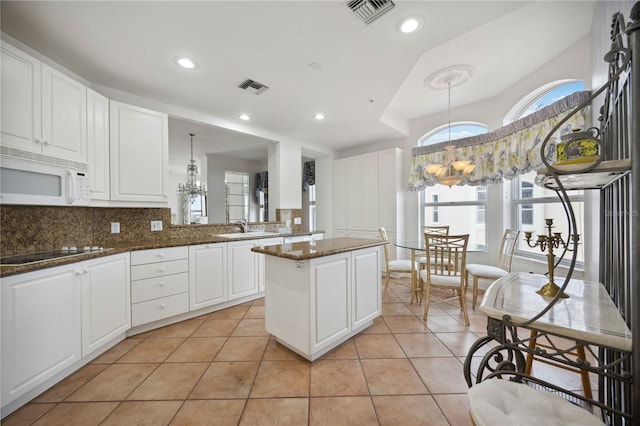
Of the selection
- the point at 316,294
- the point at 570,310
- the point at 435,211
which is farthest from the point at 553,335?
the point at 435,211

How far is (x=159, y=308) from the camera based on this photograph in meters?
2.55

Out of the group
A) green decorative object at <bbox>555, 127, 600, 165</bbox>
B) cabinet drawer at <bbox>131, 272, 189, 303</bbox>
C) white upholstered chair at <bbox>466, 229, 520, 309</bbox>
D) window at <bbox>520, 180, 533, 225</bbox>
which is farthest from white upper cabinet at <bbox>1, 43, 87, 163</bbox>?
window at <bbox>520, 180, 533, 225</bbox>

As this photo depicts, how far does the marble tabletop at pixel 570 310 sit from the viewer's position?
0.76 metres

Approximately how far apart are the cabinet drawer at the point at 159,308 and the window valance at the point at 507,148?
12.1ft

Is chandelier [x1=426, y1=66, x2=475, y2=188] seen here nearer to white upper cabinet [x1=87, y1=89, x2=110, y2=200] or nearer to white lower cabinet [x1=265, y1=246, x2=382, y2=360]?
white lower cabinet [x1=265, y1=246, x2=382, y2=360]

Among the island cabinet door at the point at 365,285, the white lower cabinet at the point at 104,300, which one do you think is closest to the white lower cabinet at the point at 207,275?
the white lower cabinet at the point at 104,300

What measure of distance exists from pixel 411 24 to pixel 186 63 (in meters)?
1.91

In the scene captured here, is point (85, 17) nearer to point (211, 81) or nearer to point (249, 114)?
point (211, 81)

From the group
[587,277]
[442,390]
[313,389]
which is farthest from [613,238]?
[313,389]

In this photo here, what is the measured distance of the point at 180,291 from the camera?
2.69 m

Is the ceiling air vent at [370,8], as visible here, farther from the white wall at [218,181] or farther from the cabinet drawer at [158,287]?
the white wall at [218,181]

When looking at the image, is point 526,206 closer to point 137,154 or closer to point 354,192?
point 354,192

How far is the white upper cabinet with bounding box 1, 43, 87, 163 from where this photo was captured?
65.3 inches

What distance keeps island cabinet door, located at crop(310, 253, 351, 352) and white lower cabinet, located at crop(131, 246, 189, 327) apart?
1625 millimetres
